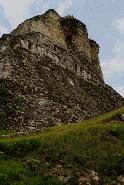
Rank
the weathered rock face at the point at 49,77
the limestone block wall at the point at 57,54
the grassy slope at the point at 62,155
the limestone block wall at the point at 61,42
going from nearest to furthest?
the grassy slope at the point at 62,155 → the weathered rock face at the point at 49,77 → the limestone block wall at the point at 57,54 → the limestone block wall at the point at 61,42

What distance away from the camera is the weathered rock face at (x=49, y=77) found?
43.2 m

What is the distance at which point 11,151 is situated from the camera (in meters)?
25.5

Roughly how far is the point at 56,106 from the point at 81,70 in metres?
13.8

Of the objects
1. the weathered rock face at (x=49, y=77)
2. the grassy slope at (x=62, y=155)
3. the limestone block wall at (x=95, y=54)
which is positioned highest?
the limestone block wall at (x=95, y=54)

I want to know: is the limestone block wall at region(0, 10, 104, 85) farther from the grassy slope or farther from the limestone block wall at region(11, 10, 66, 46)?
the grassy slope

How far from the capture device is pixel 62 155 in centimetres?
2466

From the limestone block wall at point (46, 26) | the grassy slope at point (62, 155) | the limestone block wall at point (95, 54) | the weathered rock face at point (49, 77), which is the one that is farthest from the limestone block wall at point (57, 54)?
the grassy slope at point (62, 155)

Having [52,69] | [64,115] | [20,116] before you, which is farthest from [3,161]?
[52,69]

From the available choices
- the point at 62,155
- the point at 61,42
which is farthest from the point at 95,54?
the point at 62,155

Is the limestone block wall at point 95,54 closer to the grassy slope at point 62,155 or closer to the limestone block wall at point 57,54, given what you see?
the limestone block wall at point 57,54

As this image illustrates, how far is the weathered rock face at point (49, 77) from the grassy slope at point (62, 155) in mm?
13053

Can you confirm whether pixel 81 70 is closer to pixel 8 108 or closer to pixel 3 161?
pixel 8 108

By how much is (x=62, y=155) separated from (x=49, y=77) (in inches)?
1062

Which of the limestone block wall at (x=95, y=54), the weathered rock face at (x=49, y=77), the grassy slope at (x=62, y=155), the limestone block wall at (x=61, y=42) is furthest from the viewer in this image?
the limestone block wall at (x=95, y=54)
